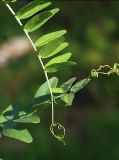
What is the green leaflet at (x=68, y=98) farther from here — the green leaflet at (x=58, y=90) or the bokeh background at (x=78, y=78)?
the bokeh background at (x=78, y=78)

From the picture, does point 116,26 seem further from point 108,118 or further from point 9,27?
point 108,118

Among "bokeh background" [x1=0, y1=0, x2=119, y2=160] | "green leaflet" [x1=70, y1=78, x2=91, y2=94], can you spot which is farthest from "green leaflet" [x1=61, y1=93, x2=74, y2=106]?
"bokeh background" [x1=0, y1=0, x2=119, y2=160]

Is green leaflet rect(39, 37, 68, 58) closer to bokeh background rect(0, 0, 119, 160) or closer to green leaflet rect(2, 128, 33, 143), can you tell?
green leaflet rect(2, 128, 33, 143)

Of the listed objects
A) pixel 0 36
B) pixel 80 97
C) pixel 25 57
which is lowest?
pixel 80 97

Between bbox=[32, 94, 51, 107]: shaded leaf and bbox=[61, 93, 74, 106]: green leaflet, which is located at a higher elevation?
bbox=[61, 93, 74, 106]: green leaflet

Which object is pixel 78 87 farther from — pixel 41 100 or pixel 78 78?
pixel 78 78

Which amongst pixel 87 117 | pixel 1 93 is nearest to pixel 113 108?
pixel 87 117
